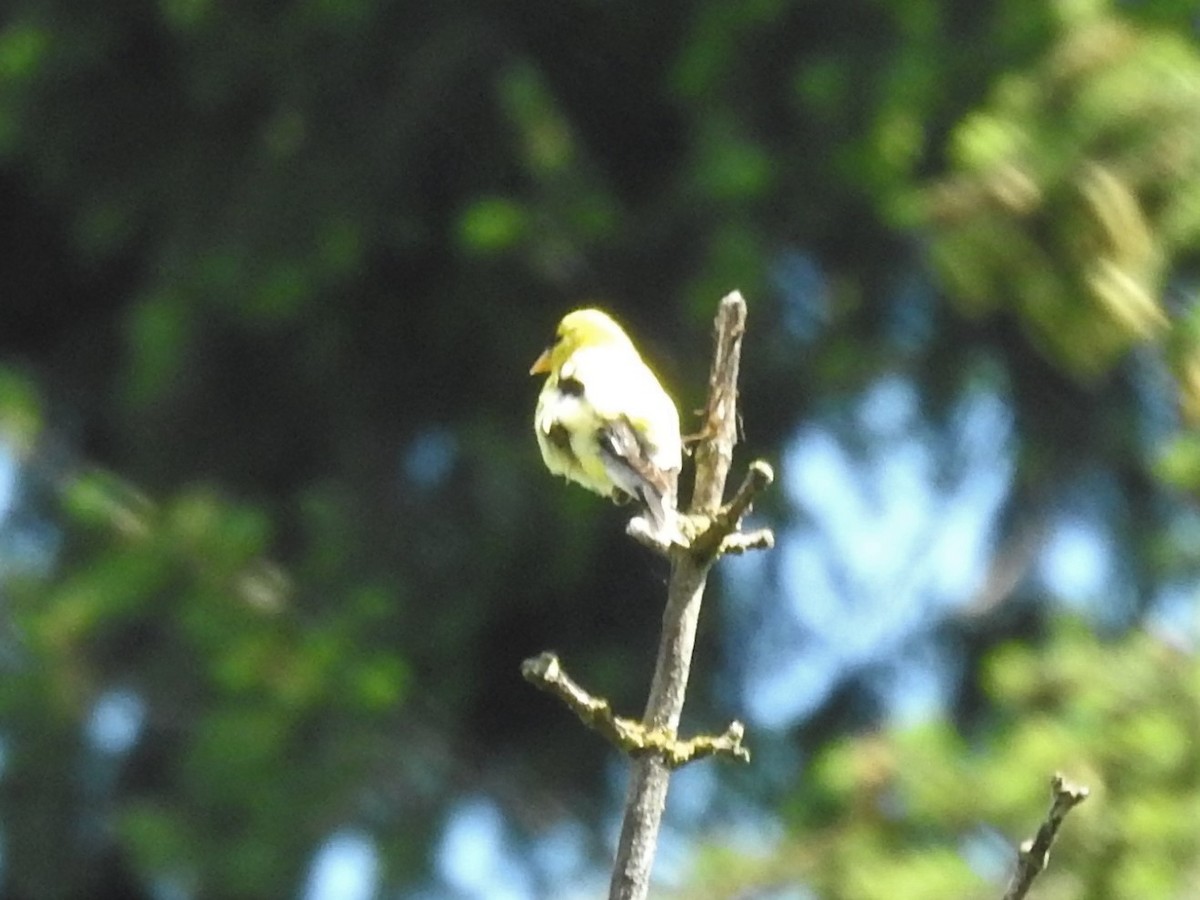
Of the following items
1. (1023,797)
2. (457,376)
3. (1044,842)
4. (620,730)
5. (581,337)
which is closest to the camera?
(1044,842)

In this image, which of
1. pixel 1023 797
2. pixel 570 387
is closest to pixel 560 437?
pixel 570 387

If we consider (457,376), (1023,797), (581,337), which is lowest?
(581,337)

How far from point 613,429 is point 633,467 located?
0.06 meters

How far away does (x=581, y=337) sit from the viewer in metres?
1.95

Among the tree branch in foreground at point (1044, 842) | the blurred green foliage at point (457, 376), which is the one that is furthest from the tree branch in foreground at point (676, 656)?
the blurred green foliage at point (457, 376)

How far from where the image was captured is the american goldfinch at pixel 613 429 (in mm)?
1522

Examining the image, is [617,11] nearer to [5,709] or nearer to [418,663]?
[418,663]

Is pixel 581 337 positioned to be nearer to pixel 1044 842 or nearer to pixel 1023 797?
pixel 1044 842

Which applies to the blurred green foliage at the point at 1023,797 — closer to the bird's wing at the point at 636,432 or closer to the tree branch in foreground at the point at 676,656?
the bird's wing at the point at 636,432

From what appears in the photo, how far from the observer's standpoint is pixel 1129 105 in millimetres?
3408

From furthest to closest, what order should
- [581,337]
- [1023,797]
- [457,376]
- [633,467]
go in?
[457,376] → [1023,797] → [581,337] → [633,467]

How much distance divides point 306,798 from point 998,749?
56.4 inches

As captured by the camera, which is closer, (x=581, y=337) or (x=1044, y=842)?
(x=1044, y=842)

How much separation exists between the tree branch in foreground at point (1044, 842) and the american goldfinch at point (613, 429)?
315mm
